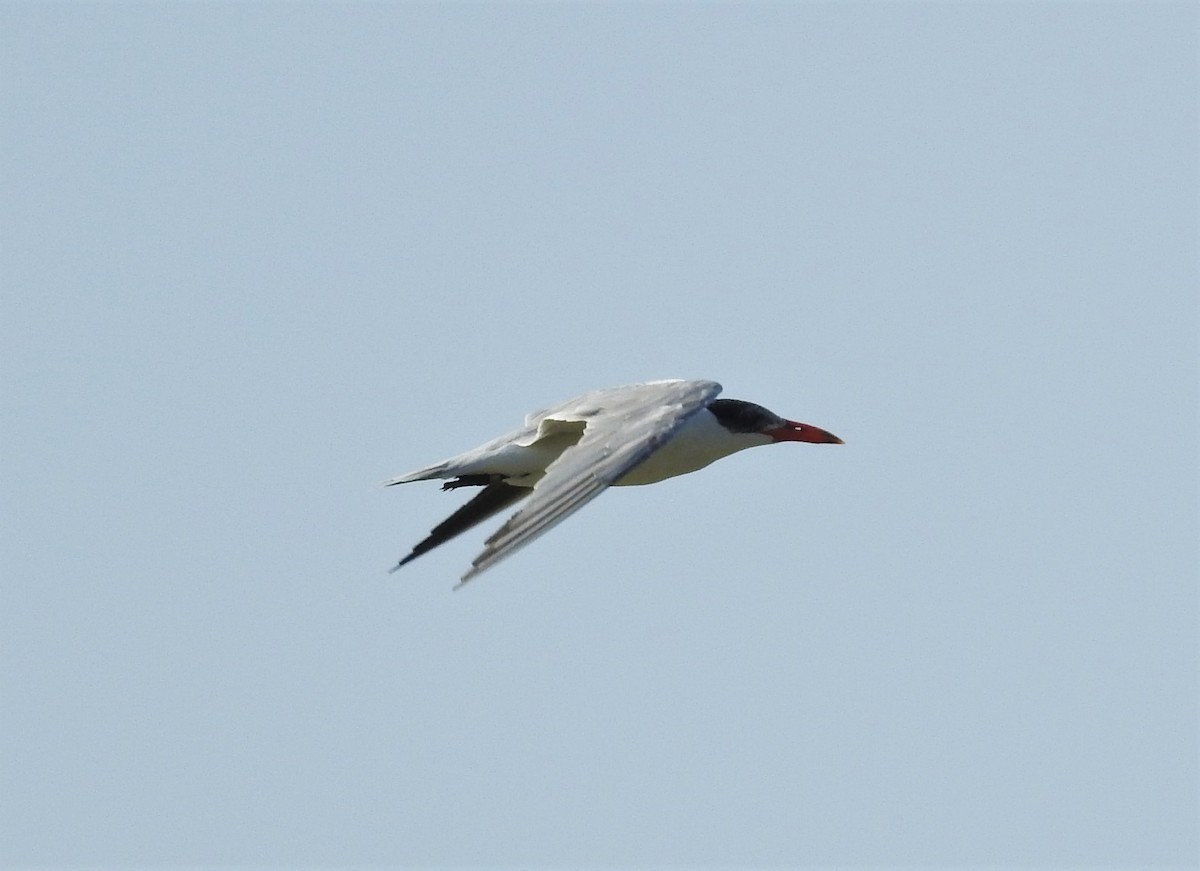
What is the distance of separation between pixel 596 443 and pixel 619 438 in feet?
0.54

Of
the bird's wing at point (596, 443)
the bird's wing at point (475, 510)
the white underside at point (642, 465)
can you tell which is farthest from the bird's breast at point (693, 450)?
the bird's wing at point (475, 510)

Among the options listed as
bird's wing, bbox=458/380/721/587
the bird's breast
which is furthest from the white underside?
bird's wing, bbox=458/380/721/587

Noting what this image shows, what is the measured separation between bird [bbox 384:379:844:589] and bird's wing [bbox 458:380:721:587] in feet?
0.03

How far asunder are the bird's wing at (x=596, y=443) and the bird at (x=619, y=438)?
0.01m

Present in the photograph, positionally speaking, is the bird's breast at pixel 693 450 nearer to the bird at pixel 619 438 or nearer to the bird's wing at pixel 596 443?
the bird at pixel 619 438

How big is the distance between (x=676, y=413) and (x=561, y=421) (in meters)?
1.07

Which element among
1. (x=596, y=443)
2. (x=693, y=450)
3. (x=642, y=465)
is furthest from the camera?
(x=693, y=450)

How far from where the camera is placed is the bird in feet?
38.1

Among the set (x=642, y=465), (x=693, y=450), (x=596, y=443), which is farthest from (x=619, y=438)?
(x=693, y=450)

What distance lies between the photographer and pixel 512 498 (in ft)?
42.6

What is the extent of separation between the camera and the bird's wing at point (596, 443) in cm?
991

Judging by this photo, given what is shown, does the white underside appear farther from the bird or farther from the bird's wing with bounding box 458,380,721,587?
the bird's wing with bounding box 458,380,721,587

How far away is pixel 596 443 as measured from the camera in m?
11.1

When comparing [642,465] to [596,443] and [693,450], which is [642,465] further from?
[596,443]
